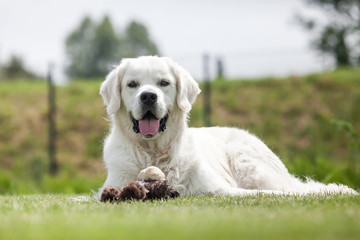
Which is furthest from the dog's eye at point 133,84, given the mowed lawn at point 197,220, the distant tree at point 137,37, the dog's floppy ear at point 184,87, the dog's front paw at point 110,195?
the distant tree at point 137,37

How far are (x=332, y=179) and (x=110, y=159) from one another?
3.96 metres

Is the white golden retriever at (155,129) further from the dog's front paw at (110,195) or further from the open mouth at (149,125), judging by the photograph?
the dog's front paw at (110,195)

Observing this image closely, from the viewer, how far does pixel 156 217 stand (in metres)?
3.08

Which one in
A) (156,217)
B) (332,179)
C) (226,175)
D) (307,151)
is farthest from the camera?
(307,151)

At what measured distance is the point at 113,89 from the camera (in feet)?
16.8

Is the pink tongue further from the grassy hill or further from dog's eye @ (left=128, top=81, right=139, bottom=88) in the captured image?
the grassy hill

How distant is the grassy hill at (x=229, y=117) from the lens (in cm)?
1385

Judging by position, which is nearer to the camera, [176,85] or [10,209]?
[10,209]

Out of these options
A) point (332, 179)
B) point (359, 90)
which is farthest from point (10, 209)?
point (359, 90)

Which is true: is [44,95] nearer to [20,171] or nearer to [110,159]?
[20,171]

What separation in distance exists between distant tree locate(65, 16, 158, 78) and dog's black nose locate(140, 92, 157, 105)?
45672 millimetres

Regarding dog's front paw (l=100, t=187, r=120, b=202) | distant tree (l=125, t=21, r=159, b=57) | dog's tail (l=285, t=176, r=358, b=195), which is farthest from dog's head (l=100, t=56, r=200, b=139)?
distant tree (l=125, t=21, r=159, b=57)

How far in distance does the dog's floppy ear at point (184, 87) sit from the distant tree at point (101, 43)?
4510cm

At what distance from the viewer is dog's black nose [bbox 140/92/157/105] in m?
4.62
